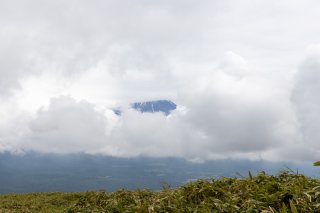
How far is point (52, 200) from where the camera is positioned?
2744 cm

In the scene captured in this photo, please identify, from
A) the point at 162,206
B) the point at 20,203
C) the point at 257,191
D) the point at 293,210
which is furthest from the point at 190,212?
the point at 20,203

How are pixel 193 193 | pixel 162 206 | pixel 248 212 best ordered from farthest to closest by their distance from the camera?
pixel 193 193 < pixel 162 206 < pixel 248 212

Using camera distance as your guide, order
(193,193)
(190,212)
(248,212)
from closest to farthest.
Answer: (248,212)
(190,212)
(193,193)

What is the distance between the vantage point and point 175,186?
12523mm

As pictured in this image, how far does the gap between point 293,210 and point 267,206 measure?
1123 millimetres

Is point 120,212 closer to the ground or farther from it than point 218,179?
closer to the ground

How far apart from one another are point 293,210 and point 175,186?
17.7 feet

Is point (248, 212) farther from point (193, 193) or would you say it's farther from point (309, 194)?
point (193, 193)

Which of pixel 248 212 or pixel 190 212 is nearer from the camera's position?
pixel 248 212

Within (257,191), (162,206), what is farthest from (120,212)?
(257,191)

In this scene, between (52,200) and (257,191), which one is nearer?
(257,191)

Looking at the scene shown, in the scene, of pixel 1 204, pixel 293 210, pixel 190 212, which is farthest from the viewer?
pixel 1 204

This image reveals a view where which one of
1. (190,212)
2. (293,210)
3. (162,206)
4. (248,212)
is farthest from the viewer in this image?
(162,206)

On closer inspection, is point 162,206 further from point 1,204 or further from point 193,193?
point 1,204
